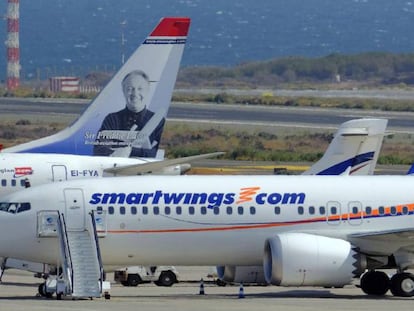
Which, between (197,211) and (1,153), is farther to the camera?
(1,153)

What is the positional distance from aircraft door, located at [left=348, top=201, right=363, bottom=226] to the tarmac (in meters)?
2.26

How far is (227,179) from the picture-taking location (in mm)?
42750

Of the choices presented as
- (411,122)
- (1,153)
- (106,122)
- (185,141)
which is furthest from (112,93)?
(411,122)

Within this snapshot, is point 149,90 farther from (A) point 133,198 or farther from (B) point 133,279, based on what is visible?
(A) point 133,198

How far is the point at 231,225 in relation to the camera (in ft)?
138

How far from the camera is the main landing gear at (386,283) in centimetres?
4184

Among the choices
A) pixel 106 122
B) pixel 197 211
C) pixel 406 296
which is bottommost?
pixel 406 296

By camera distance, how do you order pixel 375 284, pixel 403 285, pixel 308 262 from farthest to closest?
pixel 375 284, pixel 403 285, pixel 308 262

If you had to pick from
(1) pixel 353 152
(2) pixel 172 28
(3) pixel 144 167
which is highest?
(2) pixel 172 28

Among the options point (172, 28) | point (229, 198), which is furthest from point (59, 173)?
point (229, 198)

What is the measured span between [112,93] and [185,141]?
52.8 meters

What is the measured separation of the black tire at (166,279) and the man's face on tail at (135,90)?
7.60m

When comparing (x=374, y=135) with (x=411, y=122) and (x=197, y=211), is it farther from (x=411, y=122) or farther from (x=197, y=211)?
(x=411, y=122)

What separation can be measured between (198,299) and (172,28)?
14.6m
